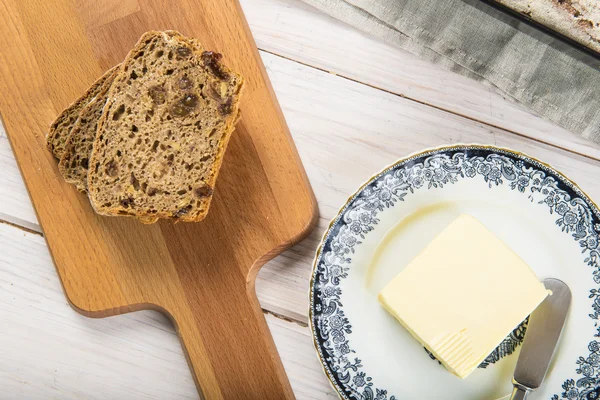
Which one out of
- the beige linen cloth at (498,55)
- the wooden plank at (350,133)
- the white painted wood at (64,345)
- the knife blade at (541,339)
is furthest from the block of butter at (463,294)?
the white painted wood at (64,345)

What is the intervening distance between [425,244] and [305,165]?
0.40m

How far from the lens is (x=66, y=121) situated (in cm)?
161

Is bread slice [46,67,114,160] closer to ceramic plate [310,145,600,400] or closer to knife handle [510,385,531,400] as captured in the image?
ceramic plate [310,145,600,400]

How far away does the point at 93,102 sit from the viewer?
1579 millimetres

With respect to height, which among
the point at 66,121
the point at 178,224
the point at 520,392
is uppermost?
the point at 66,121

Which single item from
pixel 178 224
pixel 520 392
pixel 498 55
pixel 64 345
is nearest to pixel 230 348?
Result: pixel 178 224

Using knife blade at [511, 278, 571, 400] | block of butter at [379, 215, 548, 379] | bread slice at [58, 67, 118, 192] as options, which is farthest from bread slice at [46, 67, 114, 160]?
knife blade at [511, 278, 571, 400]

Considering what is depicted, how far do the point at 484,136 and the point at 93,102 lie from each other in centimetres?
109

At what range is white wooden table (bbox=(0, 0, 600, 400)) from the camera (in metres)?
1.69

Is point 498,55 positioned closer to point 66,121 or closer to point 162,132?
point 162,132

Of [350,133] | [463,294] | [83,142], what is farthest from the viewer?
[350,133]

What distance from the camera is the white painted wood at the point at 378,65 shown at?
1.68 meters

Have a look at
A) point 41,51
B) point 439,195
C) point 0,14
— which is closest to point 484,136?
point 439,195

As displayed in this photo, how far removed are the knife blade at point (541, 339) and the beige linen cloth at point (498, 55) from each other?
0.47 meters
